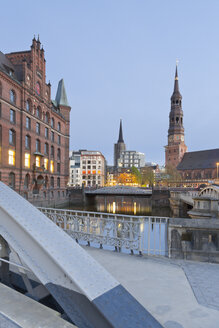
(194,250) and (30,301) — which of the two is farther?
(194,250)

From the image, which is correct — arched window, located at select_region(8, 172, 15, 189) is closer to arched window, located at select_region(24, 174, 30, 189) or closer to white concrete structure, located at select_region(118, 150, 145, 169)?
arched window, located at select_region(24, 174, 30, 189)

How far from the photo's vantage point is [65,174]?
4334 centimetres

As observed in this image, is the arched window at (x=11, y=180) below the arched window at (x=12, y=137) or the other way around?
below

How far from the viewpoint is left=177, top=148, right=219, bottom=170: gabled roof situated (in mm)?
89750

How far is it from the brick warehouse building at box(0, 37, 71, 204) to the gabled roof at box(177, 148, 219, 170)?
70876 millimetres

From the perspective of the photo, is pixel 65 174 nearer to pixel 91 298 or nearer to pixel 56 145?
pixel 56 145

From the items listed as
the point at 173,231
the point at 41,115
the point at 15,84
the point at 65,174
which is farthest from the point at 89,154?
the point at 173,231

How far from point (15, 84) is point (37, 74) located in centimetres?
700

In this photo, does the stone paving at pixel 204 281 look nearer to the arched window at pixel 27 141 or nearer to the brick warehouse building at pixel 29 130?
the brick warehouse building at pixel 29 130

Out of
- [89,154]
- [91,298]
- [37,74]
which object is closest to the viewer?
[91,298]

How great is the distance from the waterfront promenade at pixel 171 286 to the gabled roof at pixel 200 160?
302ft

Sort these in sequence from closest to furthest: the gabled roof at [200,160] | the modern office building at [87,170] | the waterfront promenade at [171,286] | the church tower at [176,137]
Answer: the waterfront promenade at [171,286], the gabled roof at [200,160], the church tower at [176,137], the modern office building at [87,170]

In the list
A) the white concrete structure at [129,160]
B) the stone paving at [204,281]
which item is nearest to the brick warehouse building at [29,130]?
the stone paving at [204,281]

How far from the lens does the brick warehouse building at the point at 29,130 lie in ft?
87.2
